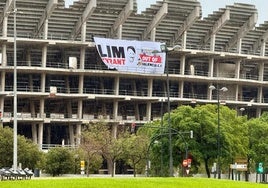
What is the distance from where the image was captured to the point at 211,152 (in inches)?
3078

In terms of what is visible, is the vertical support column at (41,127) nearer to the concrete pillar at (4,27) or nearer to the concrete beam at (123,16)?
the concrete pillar at (4,27)

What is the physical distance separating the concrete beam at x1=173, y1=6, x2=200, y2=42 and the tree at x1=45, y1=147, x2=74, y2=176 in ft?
114

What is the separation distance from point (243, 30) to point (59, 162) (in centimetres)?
4454

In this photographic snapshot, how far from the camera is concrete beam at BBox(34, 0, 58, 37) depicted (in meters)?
105

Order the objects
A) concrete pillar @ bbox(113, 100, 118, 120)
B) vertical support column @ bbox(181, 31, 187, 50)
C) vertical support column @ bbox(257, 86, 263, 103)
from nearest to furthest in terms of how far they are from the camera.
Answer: concrete pillar @ bbox(113, 100, 118, 120), vertical support column @ bbox(181, 31, 187, 50), vertical support column @ bbox(257, 86, 263, 103)

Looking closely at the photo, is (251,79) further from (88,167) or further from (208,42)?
(88,167)

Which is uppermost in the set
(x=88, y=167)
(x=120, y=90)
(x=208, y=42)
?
(x=208, y=42)

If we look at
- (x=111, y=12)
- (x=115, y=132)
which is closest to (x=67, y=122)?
Answer: (x=115, y=132)

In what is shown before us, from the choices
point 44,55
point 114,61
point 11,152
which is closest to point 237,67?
point 114,61

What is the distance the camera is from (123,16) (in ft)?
367

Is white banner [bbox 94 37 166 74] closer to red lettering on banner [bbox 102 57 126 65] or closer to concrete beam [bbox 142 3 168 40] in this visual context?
red lettering on banner [bbox 102 57 126 65]

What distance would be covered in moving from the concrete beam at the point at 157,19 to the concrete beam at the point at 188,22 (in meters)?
4.95

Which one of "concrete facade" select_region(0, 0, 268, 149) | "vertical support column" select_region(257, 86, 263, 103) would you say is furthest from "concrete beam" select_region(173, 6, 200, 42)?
"vertical support column" select_region(257, 86, 263, 103)

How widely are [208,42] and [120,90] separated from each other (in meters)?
16.2
